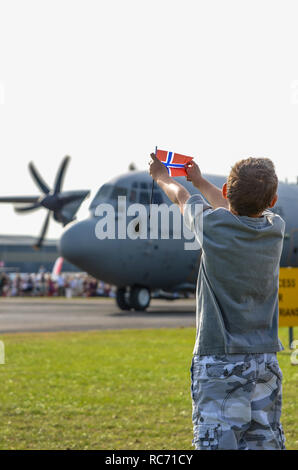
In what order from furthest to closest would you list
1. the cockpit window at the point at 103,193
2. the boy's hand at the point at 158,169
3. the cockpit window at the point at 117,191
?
the cockpit window at the point at 103,193, the cockpit window at the point at 117,191, the boy's hand at the point at 158,169

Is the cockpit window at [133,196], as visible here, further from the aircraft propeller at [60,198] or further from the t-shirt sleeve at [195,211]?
the t-shirt sleeve at [195,211]

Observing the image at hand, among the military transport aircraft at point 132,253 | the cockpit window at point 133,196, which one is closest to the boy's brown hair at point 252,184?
the military transport aircraft at point 132,253

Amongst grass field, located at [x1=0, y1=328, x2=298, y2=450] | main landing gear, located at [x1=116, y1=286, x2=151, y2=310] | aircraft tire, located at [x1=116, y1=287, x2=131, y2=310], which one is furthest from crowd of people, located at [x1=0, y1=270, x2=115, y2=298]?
grass field, located at [x1=0, y1=328, x2=298, y2=450]

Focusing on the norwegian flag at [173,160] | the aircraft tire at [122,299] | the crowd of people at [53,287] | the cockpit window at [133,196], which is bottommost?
the crowd of people at [53,287]

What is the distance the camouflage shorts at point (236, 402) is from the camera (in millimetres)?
3156

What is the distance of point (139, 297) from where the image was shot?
24469 mm

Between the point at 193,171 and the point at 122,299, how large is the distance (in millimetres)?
21893

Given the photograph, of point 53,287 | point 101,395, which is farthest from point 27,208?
point 101,395

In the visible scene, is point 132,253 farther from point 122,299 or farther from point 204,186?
point 204,186

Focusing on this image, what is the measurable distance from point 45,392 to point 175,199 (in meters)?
5.94

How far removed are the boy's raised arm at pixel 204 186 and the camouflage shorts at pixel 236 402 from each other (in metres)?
0.91

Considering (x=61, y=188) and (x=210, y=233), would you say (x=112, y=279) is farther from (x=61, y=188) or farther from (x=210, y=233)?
(x=210, y=233)

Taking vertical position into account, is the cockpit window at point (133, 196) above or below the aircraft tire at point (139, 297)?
above

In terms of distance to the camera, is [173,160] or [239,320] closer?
[239,320]
